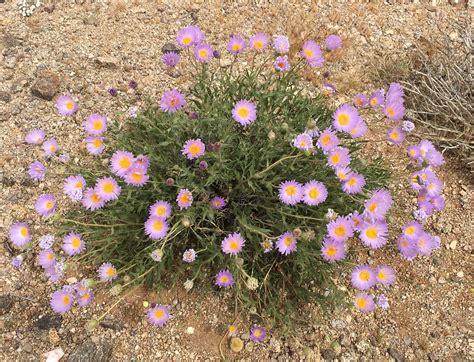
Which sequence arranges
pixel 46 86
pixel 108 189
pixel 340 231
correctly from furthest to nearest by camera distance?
pixel 46 86 → pixel 108 189 → pixel 340 231

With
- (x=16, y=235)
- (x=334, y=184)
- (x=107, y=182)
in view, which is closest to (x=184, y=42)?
(x=107, y=182)

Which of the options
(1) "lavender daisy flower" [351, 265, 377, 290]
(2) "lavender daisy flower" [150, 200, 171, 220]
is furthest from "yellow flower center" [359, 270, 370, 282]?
(2) "lavender daisy flower" [150, 200, 171, 220]

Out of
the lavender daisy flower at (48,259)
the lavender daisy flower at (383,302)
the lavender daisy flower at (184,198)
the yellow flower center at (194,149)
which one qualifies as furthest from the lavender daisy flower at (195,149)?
the lavender daisy flower at (383,302)

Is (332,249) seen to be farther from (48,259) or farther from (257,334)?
(48,259)

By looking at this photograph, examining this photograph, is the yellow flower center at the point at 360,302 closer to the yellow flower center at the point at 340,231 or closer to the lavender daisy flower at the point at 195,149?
the yellow flower center at the point at 340,231

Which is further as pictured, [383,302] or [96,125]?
[96,125]

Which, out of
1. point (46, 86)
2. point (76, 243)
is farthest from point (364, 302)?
point (46, 86)

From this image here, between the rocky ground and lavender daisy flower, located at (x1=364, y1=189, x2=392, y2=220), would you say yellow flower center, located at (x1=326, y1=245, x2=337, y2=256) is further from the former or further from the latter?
the rocky ground
